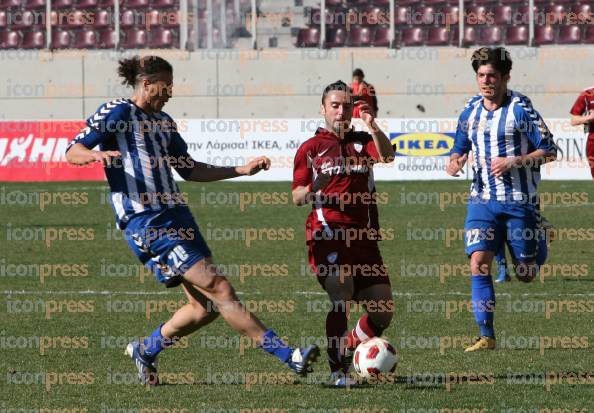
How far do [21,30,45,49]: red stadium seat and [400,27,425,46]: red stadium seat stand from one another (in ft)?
31.0

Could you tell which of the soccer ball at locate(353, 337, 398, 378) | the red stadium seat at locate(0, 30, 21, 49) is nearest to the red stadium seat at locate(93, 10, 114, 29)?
the red stadium seat at locate(0, 30, 21, 49)

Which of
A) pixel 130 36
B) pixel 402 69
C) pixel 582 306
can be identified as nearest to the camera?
pixel 582 306

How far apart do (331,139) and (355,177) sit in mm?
267

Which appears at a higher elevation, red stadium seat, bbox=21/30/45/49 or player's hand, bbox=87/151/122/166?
red stadium seat, bbox=21/30/45/49

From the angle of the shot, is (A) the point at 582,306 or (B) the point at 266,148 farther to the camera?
(B) the point at 266,148

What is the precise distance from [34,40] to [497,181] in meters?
24.8

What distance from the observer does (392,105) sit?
29.1 m

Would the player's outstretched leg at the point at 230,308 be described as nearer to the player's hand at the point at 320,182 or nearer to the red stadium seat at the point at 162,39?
the player's hand at the point at 320,182

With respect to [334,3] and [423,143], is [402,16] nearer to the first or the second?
[334,3]

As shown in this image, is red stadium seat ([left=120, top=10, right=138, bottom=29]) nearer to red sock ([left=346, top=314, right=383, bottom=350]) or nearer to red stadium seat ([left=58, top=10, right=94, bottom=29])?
red stadium seat ([left=58, top=10, right=94, bottom=29])

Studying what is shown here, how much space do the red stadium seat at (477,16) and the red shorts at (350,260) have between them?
2307cm

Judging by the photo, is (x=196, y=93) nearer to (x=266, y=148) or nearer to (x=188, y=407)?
(x=266, y=148)

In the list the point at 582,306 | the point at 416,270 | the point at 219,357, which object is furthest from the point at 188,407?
the point at 416,270

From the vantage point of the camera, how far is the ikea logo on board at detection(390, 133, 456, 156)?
2464 cm
